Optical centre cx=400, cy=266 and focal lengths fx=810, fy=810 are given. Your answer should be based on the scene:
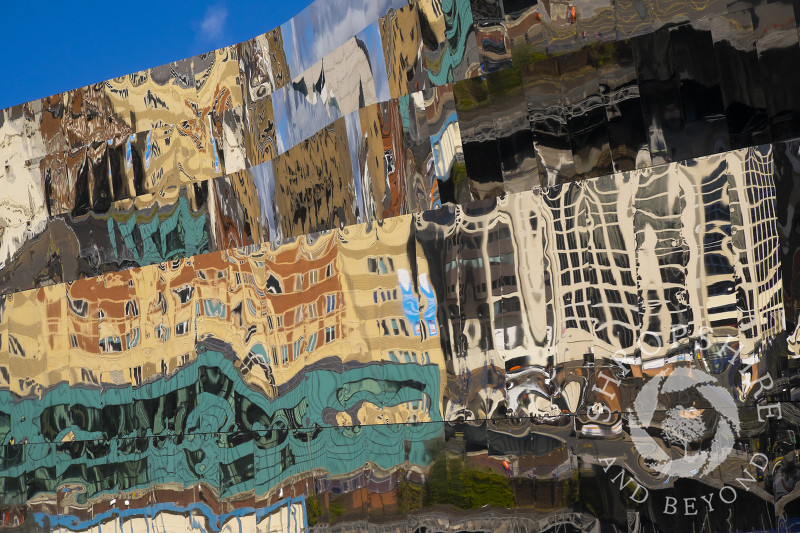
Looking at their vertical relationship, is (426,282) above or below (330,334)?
above

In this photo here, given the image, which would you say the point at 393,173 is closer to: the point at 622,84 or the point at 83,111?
the point at 622,84

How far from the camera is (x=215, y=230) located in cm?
645

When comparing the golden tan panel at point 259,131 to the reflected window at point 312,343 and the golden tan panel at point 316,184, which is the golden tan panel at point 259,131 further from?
the reflected window at point 312,343

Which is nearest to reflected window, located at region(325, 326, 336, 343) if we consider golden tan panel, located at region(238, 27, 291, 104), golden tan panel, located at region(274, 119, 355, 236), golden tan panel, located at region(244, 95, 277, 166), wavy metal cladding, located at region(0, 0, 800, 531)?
wavy metal cladding, located at region(0, 0, 800, 531)

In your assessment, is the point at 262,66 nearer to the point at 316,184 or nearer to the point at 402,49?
the point at 316,184

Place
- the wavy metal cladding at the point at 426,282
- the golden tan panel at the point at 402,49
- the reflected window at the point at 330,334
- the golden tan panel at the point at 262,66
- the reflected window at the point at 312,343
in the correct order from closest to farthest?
the wavy metal cladding at the point at 426,282, the golden tan panel at the point at 402,49, the reflected window at the point at 330,334, the reflected window at the point at 312,343, the golden tan panel at the point at 262,66

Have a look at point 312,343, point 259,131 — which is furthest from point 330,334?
point 259,131

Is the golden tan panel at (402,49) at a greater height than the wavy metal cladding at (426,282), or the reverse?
the golden tan panel at (402,49)

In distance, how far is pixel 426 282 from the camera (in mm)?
5113

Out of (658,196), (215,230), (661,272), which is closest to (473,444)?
(661,272)

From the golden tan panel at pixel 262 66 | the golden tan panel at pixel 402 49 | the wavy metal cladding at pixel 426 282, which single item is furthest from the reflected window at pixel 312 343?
the golden tan panel at pixel 262 66

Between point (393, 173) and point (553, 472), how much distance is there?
2.11 m

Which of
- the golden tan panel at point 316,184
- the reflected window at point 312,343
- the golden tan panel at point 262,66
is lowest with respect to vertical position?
the reflected window at point 312,343

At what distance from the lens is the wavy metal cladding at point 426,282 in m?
4.26
